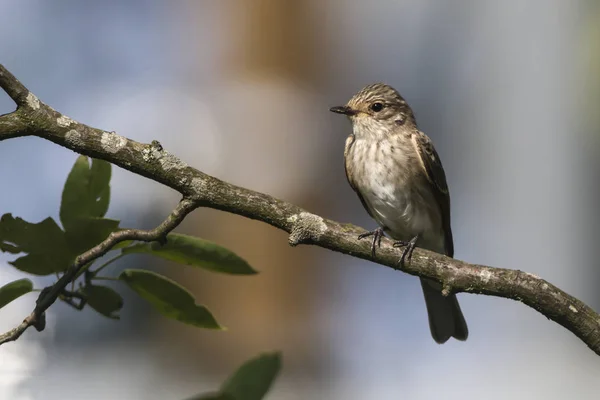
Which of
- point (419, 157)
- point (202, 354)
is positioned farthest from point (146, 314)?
point (419, 157)

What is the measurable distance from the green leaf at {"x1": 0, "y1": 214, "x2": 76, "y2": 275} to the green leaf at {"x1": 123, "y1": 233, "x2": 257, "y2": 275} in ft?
0.64

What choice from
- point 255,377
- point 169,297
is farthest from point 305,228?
point 255,377

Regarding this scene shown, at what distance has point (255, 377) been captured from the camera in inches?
37.2

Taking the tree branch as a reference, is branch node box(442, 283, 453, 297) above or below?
below

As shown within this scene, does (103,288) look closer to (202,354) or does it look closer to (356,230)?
(356,230)

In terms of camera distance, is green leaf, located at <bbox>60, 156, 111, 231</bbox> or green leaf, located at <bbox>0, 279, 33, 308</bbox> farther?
green leaf, located at <bbox>60, 156, 111, 231</bbox>

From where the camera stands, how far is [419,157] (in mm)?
4859

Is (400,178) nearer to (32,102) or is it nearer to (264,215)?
(264,215)

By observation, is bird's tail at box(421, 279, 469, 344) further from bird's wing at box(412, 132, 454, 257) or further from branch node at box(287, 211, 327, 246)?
branch node at box(287, 211, 327, 246)

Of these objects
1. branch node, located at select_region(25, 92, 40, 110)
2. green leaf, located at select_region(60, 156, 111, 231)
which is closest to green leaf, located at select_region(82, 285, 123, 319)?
green leaf, located at select_region(60, 156, 111, 231)

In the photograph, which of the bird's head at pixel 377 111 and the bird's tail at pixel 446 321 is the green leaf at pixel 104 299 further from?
the bird's tail at pixel 446 321

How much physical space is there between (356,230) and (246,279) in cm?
740

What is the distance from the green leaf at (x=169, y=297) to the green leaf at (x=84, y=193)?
0.16 meters

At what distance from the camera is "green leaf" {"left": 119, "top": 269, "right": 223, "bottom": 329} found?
5.49 ft
